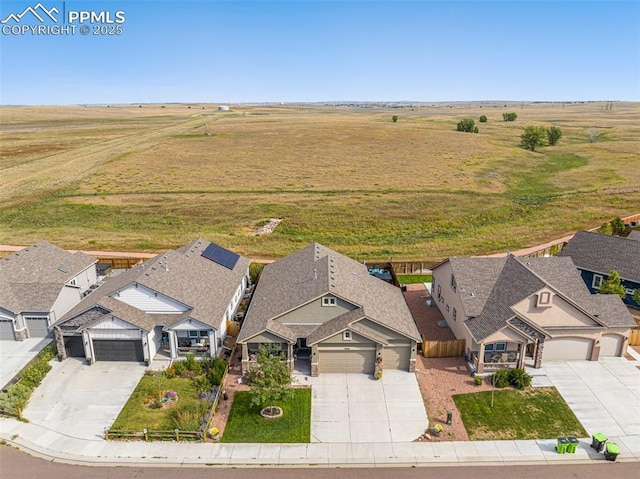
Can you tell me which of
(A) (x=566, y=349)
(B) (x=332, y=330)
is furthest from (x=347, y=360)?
(A) (x=566, y=349)

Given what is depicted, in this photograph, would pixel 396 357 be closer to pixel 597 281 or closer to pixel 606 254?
pixel 597 281

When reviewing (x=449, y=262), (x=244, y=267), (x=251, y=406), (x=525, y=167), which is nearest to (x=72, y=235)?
(x=244, y=267)

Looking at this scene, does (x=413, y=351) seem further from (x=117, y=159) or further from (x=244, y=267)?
(x=117, y=159)

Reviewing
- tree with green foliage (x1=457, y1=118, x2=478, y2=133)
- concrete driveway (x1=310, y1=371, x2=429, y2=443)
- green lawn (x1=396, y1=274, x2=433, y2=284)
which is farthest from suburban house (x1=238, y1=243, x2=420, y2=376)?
tree with green foliage (x1=457, y1=118, x2=478, y2=133)

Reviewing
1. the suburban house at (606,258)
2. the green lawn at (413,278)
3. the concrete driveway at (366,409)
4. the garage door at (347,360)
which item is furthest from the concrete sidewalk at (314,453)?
the green lawn at (413,278)

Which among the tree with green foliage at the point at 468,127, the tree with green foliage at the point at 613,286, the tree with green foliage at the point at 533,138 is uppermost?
the tree with green foliage at the point at 468,127

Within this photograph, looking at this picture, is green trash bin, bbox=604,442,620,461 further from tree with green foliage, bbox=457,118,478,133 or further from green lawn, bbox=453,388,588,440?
tree with green foliage, bbox=457,118,478,133

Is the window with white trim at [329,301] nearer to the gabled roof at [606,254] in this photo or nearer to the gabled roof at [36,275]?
the gabled roof at [36,275]
